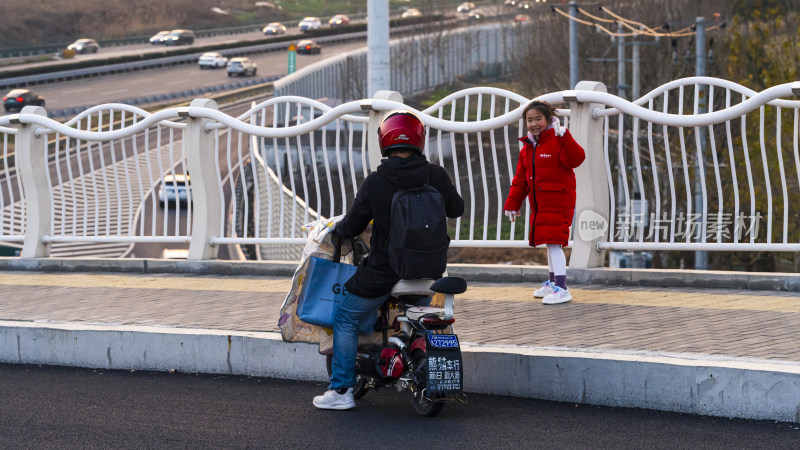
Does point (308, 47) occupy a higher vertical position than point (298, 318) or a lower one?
higher

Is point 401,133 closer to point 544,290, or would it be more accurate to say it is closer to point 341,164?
point 544,290

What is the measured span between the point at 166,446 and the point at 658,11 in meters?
47.9

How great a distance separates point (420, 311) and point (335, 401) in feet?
2.28

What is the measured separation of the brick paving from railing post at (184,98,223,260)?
39 cm

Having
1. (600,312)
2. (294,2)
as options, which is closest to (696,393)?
(600,312)

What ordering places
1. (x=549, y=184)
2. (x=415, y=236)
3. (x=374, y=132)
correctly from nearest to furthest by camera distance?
(x=415, y=236) → (x=549, y=184) → (x=374, y=132)

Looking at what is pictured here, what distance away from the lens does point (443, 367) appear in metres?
5.38

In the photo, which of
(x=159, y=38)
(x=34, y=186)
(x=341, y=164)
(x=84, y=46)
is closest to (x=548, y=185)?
(x=341, y=164)

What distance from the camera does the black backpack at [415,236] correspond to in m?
5.57

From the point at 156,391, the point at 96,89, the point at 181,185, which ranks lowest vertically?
the point at 156,391

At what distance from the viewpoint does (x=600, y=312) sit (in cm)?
728

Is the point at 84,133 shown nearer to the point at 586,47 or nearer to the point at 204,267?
the point at 204,267

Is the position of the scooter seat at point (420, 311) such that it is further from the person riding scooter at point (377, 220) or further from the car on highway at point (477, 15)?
the car on highway at point (477, 15)

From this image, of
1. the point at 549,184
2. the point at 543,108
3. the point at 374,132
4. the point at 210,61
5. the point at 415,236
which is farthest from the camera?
the point at 210,61
